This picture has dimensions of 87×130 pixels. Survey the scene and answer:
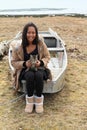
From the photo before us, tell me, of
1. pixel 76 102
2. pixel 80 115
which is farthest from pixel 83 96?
pixel 80 115

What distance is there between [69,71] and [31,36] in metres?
1.86

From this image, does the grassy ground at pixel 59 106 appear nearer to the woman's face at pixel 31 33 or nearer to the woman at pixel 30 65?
the woman at pixel 30 65

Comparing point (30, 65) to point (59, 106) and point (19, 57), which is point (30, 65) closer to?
point (19, 57)

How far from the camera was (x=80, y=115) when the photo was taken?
5250 mm

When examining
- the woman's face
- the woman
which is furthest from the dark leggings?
the woman's face

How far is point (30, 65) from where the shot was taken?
17.4ft

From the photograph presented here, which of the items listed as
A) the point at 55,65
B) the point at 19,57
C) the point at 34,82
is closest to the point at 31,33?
the point at 19,57

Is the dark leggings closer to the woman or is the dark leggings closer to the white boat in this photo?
the woman

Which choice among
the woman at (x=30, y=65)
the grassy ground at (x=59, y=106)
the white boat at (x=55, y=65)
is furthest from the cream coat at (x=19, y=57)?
the grassy ground at (x=59, y=106)

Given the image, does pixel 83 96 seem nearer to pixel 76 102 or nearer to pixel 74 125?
pixel 76 102

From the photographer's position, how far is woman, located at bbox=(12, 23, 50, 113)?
5270 mm

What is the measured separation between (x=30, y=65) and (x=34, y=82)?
0.69 feet

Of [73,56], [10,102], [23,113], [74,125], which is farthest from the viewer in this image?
[73,56]

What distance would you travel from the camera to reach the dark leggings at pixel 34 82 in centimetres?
525
